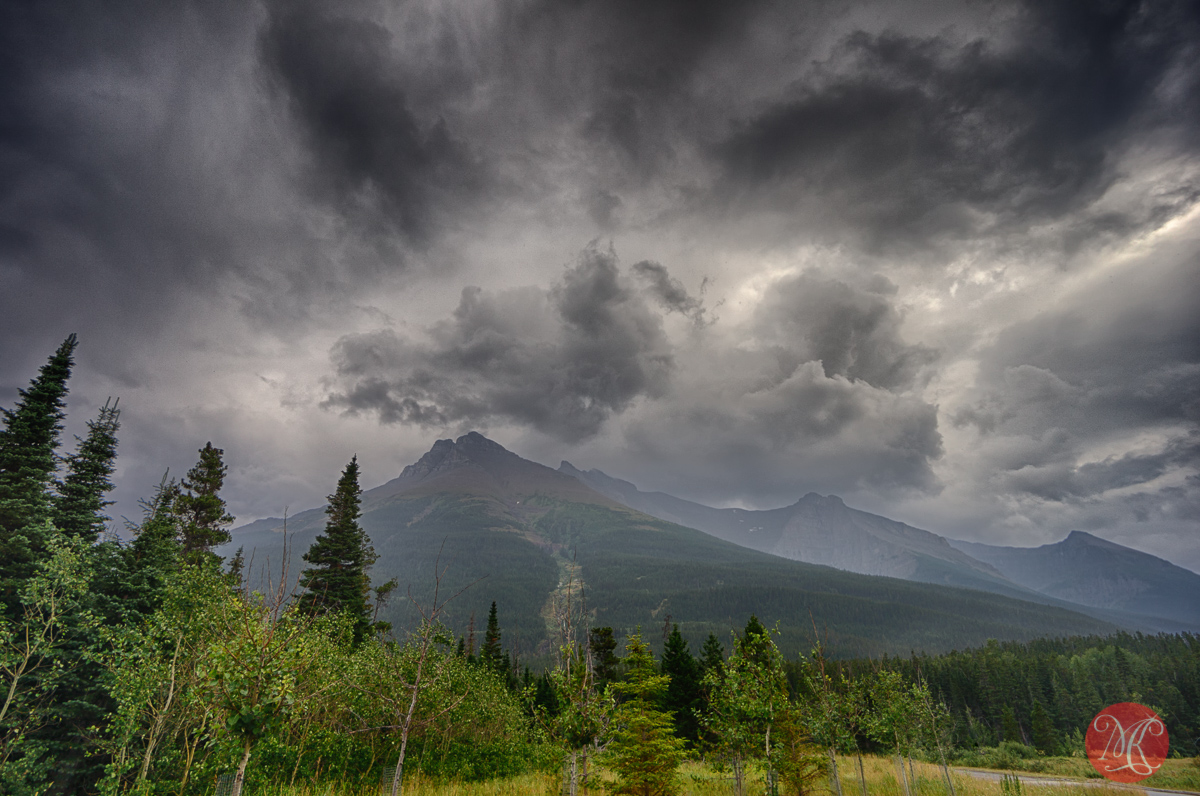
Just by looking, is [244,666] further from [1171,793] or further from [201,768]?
[1171,793]

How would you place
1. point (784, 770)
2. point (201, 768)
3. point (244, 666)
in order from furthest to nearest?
point (784, 770)
point (201, 768)
point (244, 666)

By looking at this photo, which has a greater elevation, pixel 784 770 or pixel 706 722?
pixel 706 722

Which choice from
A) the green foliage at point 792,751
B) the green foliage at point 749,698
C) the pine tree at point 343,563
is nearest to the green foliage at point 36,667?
the pine tree at point 343,563

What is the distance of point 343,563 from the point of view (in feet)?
146

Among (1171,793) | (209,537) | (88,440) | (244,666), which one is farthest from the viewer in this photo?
(209,537)

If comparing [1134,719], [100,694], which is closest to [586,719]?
[100,694]

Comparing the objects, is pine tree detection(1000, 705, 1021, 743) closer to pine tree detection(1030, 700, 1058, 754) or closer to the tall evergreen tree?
the tall evergreen tree

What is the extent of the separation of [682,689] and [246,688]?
44709mm

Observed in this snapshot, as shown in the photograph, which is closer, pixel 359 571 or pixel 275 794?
pixel 275 794

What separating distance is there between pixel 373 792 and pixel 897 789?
2915 centimetres

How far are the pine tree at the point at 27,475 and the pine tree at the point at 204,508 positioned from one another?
1185 centimetres

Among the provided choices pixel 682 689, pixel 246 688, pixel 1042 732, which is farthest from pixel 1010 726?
pixel 246 688

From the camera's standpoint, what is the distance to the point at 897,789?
28234mm

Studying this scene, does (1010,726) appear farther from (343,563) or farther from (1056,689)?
(343,563)
